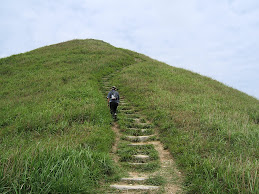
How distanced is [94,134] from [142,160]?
228 centimetres

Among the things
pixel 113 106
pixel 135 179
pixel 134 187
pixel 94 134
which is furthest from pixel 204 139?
pixel 113 106

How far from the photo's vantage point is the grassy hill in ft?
13.2

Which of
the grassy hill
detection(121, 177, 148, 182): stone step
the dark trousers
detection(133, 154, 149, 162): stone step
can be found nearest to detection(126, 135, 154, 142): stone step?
the grassy hill

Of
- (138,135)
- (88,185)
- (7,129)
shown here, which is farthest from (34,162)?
(7,129)

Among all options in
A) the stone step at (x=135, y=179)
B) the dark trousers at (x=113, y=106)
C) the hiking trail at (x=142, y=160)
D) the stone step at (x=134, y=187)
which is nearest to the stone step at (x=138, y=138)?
the hiking trail at (x=142, y=160)

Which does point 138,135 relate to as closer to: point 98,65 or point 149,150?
point 149,150

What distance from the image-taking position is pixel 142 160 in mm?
6250

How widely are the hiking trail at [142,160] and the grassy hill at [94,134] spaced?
332 mm

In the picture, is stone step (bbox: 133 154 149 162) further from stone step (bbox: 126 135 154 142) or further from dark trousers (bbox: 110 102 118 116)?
dark trousers (bbox: 110 102 118 116)

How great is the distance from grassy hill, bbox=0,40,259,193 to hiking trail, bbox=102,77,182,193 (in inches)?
13.1

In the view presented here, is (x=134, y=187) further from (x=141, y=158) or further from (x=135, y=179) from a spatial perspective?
(x=141, y=158)

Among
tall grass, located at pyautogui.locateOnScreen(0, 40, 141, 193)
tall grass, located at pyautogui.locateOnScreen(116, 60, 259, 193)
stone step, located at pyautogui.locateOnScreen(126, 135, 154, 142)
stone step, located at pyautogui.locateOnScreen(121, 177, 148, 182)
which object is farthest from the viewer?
stone step, located at pyautogui.locateOnScreen(126, 135, 154, 142)

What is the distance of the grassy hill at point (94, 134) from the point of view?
13.2 feet

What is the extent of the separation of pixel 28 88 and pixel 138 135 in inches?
492
